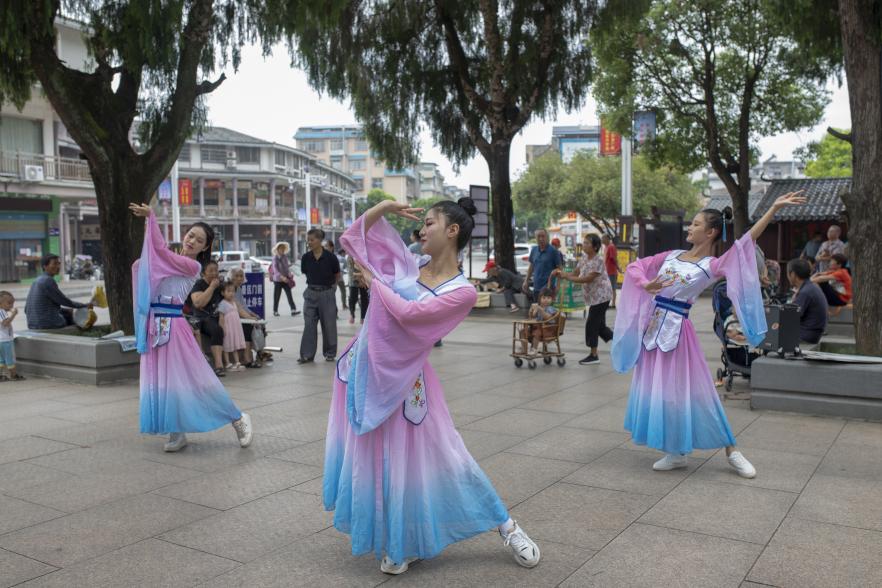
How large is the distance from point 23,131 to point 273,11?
26490 millimetres

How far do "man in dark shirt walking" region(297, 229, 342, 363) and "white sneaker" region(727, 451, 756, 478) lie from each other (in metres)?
6.44

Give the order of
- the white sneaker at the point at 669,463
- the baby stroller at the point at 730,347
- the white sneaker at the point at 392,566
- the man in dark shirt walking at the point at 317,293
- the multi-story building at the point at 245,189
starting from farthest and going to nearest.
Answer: the multi-story building at the point at 245,189 → the man in dark shirt walking at the point at 317,293 → the baby stroller at the point at 730,347 → the white sneaker at the point at 669,463 → the white sneaker at the point at 392,566

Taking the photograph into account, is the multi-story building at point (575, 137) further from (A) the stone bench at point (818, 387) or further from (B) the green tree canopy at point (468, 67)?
(A) the stone bench at point (818, 387)

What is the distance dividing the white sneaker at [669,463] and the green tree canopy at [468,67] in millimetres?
13003

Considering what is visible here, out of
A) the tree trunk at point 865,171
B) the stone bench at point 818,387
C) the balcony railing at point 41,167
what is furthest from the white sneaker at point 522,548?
the balcony railing at point 41,167

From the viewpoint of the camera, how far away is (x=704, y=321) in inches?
634

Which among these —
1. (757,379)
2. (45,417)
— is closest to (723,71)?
(757,379)

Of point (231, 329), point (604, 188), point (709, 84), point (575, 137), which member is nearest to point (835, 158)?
point (604, 188)

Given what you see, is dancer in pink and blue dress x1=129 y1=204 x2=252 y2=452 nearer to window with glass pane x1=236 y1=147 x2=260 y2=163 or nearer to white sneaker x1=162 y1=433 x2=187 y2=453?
white sneaker x1=162 y1=433 x2=187 y2=453

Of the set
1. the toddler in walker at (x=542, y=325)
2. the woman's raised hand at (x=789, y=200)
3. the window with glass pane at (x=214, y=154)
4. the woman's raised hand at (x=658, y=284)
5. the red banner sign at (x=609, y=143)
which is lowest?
the toddler in walker at (x=542, y=325)

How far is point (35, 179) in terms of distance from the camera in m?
31.1

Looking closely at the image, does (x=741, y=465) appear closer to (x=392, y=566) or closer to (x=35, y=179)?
(x=392, y=566)

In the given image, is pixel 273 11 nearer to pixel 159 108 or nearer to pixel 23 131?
pixel 159 108

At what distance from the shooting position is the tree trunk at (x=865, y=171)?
24.8ft
